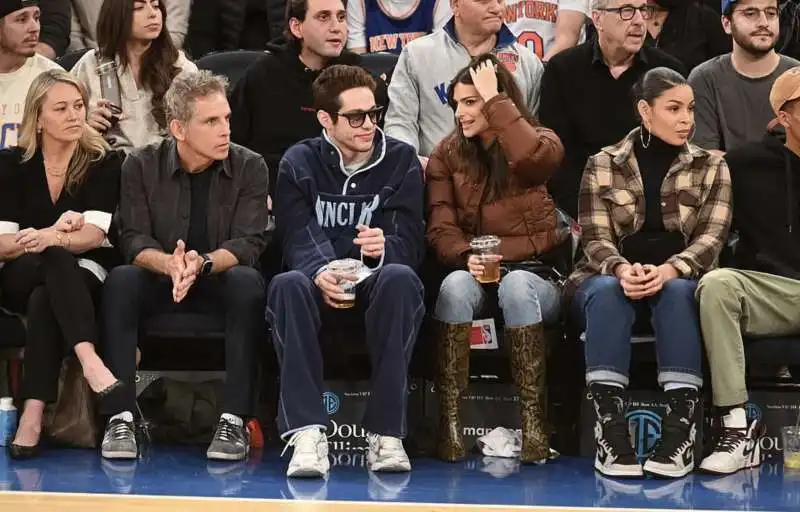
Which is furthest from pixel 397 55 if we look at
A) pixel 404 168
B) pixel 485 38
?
pixel 404 168

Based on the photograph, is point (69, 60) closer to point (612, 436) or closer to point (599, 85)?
point (599, 85)

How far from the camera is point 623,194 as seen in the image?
16.7 ft

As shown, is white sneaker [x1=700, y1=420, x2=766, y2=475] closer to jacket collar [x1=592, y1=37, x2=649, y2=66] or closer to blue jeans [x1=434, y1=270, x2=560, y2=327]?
blue jeans [x1=434, y1=270, x2=560, y2=327]

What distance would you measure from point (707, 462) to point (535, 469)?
578mm

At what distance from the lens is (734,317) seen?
477cm

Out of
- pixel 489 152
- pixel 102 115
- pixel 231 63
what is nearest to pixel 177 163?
pixel 102 115

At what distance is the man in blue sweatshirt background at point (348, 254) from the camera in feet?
15.4

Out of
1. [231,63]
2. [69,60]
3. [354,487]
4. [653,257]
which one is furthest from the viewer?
[69,60]

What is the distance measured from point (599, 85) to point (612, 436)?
1692 mm

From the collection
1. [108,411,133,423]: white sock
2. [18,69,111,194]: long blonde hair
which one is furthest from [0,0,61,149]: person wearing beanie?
[108,411,133,423]: white sock

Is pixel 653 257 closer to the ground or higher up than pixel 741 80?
closer to the ground

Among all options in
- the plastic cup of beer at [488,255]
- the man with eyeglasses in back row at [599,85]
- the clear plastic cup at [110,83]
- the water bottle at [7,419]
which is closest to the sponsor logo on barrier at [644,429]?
the plastic cup of beer at [488,255]

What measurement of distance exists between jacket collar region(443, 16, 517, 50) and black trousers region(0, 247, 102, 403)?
1893mm

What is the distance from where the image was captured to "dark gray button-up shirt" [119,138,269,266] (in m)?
5.15
